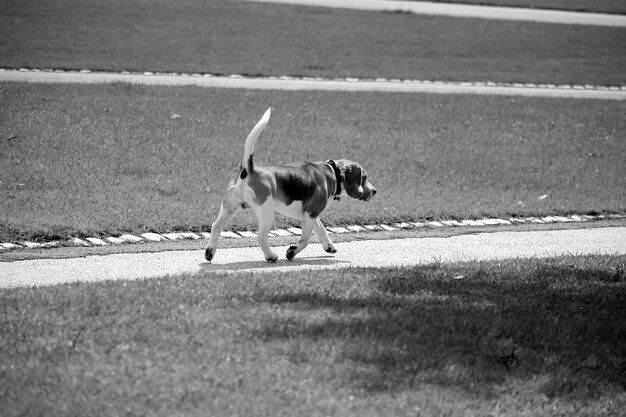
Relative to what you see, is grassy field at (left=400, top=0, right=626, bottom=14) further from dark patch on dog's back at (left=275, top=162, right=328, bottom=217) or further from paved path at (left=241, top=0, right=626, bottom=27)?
dark patch on dog's back at (left=275, top=162, right=328, bottom=217)

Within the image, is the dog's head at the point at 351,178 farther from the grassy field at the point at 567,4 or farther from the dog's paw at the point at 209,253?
the grassy field at the point at 567,4

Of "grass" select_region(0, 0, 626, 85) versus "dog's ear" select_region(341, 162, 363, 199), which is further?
"grass" select_region(0, 0, 626, 85)

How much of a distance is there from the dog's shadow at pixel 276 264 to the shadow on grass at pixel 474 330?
863mm

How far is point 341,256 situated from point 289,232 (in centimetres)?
148

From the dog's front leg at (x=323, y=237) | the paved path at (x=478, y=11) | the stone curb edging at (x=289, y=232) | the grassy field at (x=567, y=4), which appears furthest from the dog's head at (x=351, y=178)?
the grassy field at (x=567, y=4)

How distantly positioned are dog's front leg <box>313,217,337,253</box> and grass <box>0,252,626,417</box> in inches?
46.4

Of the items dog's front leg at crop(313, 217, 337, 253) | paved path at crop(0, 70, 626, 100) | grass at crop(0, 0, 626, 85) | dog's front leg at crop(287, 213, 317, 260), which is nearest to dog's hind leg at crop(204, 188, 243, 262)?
dog's front leg at crop(287, 213, 317, 260)

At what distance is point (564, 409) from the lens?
21.2 ft

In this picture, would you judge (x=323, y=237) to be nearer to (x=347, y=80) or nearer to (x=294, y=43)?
(x=347, y=80)

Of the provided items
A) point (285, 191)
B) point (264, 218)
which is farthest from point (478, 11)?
point (264, 218)

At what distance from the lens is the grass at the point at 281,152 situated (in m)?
12.3

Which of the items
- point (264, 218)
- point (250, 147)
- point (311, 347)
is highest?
point (250, 147)

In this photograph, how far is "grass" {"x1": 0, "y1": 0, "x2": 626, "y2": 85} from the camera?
21.4 metres

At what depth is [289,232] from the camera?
39.3 feet
